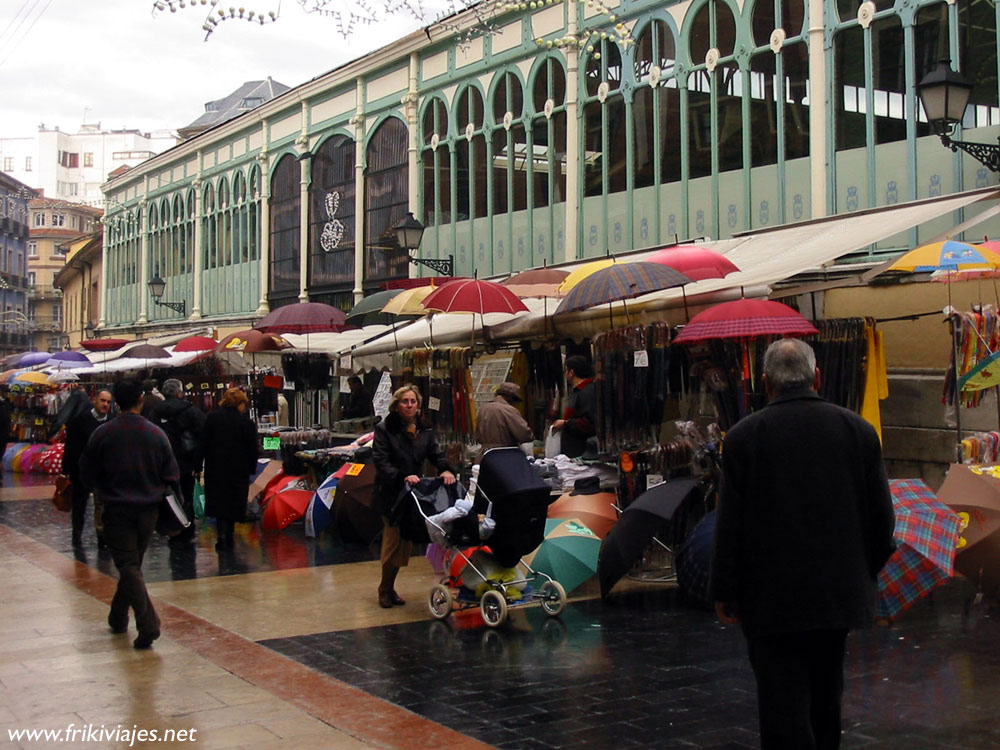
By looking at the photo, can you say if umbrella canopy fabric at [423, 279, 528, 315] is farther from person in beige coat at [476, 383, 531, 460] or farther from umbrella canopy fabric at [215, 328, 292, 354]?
umbrella canopy fabric at [215, 328, 292, 354]

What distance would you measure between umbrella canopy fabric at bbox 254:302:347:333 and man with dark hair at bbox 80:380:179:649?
7059 millimetres

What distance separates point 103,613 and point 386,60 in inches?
659

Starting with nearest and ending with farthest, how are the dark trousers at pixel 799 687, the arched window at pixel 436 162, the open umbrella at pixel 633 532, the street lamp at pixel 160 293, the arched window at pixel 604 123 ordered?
the dark trousers at pixel 799 687 → the open umbrella at pixel 633 532 → the arched window at pixel 604 123 → the arched window at pixel 436 162 → the street lamp at pixel 160 293

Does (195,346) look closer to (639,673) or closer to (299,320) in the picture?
(299,320)

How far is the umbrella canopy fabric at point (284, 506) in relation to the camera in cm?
1456

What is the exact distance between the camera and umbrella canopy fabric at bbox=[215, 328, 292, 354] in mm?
17219

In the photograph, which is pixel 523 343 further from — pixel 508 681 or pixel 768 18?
pixel 508 681

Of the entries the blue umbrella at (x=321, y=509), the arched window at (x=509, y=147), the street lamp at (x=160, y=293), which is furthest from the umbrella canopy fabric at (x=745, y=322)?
the street lamp at (x=160, y=293)

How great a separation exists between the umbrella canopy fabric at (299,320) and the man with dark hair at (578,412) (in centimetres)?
489

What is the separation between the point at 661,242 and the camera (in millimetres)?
17078

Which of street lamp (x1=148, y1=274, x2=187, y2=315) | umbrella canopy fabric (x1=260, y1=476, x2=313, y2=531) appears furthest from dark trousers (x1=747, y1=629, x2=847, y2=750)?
street lamp (x1=148, y1=274, x2=187, y2=315)

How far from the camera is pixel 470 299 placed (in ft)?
38.1

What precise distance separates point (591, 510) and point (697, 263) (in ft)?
7.49

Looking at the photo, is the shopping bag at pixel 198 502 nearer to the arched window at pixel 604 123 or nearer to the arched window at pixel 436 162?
the arched window at pixel 604 123
